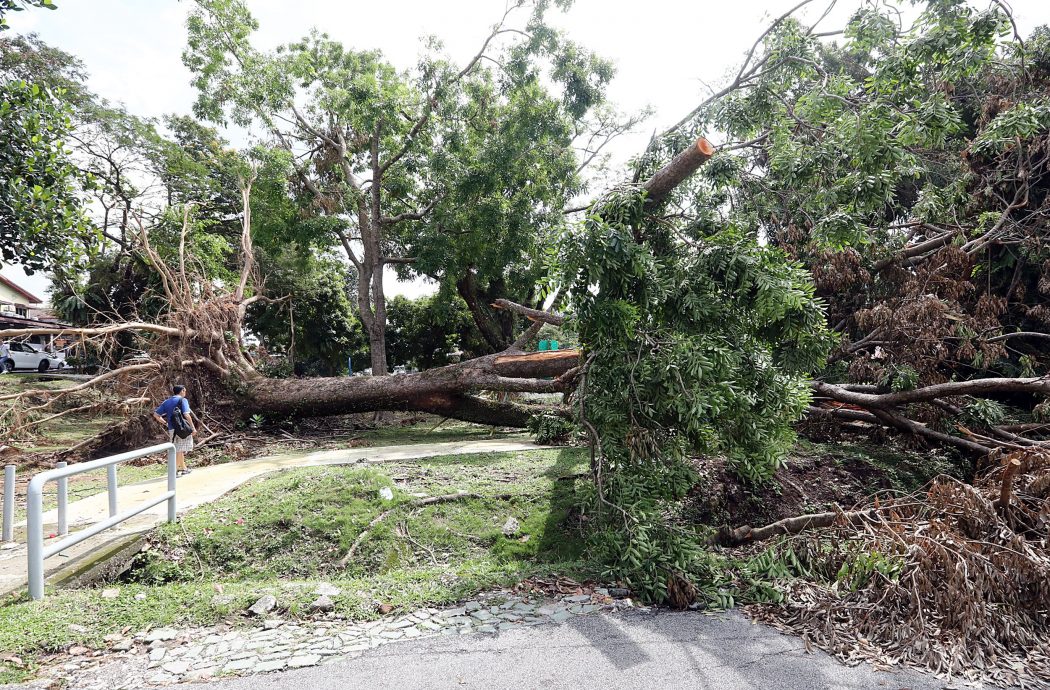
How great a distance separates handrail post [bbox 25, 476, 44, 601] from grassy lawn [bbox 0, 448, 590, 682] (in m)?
0.10

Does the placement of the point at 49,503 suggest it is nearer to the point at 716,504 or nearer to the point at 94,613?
the point at 94,613

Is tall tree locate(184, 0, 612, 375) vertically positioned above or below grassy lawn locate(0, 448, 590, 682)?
above

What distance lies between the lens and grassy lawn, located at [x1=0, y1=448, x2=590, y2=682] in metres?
3.82

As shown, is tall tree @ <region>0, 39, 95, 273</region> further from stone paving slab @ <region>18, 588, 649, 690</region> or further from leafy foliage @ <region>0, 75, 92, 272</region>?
stone paving slab @ <region>18, 588, 649, 690</region>

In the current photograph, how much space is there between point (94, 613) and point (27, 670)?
2.01 feet

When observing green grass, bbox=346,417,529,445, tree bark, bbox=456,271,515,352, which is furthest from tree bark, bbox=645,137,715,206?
tree bark, bbox=456,271,515,352

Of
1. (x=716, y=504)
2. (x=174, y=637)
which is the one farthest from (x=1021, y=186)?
(x=174, y=637)

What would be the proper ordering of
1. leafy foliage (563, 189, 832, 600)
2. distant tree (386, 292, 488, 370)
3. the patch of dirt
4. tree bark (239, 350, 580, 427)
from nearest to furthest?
leafy foliage (563, 189, 832, 600)
the patch of dirt
tree bark (239, 350, 580, 427)
distant tree (386, 292, 488, 370)

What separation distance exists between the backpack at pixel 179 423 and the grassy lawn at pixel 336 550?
1664 mm

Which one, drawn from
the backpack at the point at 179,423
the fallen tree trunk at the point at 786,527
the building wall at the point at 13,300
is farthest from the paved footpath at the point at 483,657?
the building wall at the point at 13,300

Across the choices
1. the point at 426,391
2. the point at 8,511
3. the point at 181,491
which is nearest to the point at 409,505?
the point at 181,491

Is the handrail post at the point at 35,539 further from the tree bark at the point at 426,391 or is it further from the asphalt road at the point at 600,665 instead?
the tree bark at the point at 426,391

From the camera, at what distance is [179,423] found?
8.27 meters

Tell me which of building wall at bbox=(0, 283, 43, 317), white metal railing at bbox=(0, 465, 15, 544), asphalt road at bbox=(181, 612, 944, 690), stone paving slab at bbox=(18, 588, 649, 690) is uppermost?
building wall at bbox=(0, 283, 43, 317)
